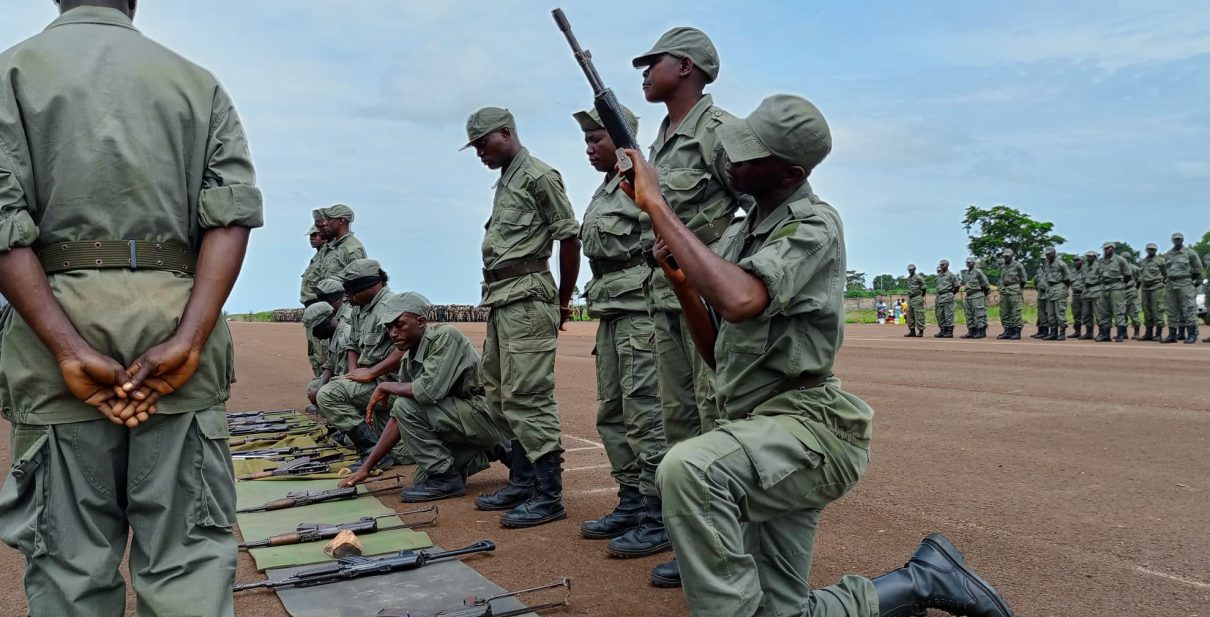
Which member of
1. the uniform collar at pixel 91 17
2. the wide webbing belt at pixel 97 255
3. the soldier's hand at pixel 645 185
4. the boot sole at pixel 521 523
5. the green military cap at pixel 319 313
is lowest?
the boot sole at pixel 521 523

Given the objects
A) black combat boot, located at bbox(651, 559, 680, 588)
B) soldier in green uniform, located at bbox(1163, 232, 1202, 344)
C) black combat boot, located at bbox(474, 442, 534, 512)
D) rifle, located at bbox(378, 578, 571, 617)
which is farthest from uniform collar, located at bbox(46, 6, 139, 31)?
soldier in green uniform, located at bbox(1163, 232, 1202, 344)

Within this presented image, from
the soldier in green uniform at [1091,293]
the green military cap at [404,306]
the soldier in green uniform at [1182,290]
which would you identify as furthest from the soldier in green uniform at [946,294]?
the green military cap at [404,306]

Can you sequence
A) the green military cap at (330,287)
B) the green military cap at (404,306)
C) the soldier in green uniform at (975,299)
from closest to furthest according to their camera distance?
the green military cap at (404,306) → the green military cap at (330,287) → the soldier in green uniform at (975,299)

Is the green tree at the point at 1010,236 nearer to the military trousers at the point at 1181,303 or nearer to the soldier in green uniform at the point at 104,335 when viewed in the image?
the military trousers at the point at 1181,303

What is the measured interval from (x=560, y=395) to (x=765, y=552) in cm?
968

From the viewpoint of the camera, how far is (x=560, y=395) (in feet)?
41.7

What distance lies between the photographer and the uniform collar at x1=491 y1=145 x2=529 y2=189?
20.0 ft

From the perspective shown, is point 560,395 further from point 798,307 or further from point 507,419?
point 798,307

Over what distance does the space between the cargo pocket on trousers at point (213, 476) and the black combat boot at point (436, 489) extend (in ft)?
11.9

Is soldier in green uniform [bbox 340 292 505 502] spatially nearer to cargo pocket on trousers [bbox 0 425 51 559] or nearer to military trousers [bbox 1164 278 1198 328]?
cargo pocket on trousers [bbox 0 425 51 559]

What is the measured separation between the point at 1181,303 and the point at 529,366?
2051 cm

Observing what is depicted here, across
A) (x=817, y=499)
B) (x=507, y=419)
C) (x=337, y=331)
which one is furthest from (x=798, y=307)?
(x=337, y=331)

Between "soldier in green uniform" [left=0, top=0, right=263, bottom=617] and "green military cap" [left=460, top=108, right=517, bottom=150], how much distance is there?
332 centimetres

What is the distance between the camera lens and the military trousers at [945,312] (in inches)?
1049
